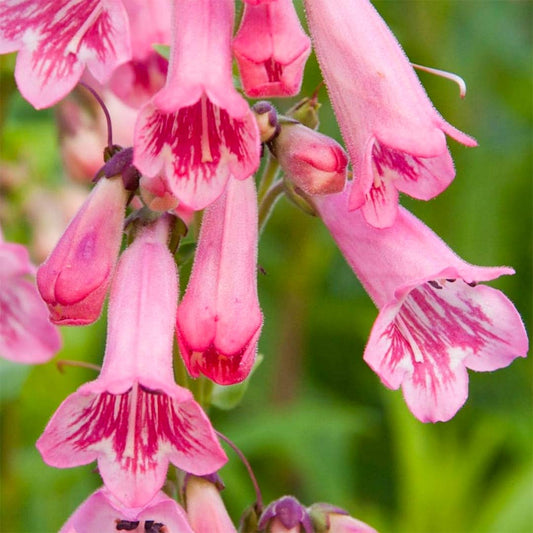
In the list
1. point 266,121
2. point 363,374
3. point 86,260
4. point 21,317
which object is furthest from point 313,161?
point 363,374

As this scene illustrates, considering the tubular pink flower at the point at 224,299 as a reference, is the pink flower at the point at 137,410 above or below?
below

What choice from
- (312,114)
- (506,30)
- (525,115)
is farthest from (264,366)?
(312,114)

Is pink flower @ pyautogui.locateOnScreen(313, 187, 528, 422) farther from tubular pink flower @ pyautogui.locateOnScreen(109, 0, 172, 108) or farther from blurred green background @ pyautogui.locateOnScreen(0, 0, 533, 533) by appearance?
blurred green background @ pyautogui.locateOnScreen(0, 0, 533, 533)

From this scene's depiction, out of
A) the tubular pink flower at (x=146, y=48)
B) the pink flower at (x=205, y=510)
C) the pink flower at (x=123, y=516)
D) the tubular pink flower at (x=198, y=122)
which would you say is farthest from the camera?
the tubular pink flower at (x=146, y=48)

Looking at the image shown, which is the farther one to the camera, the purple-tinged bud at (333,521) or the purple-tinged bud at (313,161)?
the purple-tinged bud at (333,521)

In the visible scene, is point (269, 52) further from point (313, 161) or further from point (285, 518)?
point (285, 518)

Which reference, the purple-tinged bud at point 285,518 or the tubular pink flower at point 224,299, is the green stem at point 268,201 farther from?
the purple-tinged bud at point 285,518

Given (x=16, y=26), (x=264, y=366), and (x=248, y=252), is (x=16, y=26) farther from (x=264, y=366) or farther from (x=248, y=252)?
(x=264, y=366)

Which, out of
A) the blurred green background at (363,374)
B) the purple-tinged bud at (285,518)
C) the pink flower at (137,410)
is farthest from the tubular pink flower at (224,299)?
the blurred green background at (363,374)
